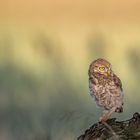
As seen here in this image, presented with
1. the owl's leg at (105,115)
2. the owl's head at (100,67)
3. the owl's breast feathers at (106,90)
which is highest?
the owl's head at (100,67)

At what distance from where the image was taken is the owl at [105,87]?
2.91 m

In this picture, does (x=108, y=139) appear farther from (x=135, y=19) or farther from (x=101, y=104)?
(x=135, y=19)

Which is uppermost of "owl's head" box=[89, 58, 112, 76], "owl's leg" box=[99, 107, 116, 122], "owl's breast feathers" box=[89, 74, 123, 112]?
"owl's head" box=[89, 58, 112, 76]

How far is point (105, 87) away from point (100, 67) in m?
0.12

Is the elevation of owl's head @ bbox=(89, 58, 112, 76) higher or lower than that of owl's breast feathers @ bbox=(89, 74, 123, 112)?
higher

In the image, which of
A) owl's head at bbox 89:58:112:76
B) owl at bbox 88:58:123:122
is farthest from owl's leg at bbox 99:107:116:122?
owl's head at bbox 89:58:112:76

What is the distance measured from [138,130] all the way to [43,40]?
4.22 feet

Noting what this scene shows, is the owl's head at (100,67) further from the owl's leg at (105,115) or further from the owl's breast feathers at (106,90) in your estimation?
the owl's leg at (105,115)

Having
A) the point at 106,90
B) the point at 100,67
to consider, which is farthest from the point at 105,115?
the point at 100,67

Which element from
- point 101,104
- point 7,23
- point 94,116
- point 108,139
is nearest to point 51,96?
point 94,116

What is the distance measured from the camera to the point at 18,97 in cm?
389

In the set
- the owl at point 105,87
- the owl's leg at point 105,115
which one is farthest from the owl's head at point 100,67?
the owl's leg at point 105,115

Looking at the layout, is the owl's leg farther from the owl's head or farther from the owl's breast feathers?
the owl's head

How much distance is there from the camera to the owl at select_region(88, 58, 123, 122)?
291 cm
